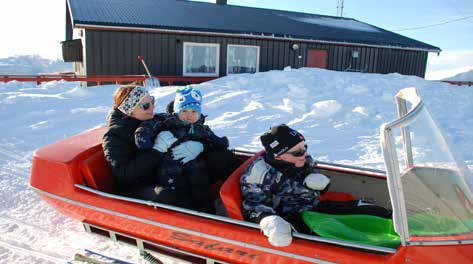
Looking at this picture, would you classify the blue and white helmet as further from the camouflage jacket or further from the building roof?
the building roof

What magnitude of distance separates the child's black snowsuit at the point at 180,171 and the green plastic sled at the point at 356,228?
2.85ft

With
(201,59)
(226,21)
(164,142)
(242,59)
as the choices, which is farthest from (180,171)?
(226,21)

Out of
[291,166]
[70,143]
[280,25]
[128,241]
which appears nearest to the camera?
[291,166]

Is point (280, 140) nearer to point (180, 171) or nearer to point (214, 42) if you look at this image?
point (180, 171)

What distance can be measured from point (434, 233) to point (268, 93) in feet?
23.5

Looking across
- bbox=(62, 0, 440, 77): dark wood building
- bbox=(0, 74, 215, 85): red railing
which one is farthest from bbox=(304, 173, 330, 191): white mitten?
bbox=(62, 0, 440, 77): dark wood building

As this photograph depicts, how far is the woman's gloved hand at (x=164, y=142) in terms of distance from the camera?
2.99 m

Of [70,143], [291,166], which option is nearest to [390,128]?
[291,166]

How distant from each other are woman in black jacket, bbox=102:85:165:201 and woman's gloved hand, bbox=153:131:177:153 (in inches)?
1.9

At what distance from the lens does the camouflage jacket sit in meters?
2.55

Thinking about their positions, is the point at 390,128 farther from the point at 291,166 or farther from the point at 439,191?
the point at 291,166

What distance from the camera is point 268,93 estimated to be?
29.4 ft

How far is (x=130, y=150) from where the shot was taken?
3082 mm

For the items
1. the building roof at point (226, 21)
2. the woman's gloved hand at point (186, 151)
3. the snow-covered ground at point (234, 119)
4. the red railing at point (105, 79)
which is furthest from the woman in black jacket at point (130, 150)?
the building roof at point (226, 21)
